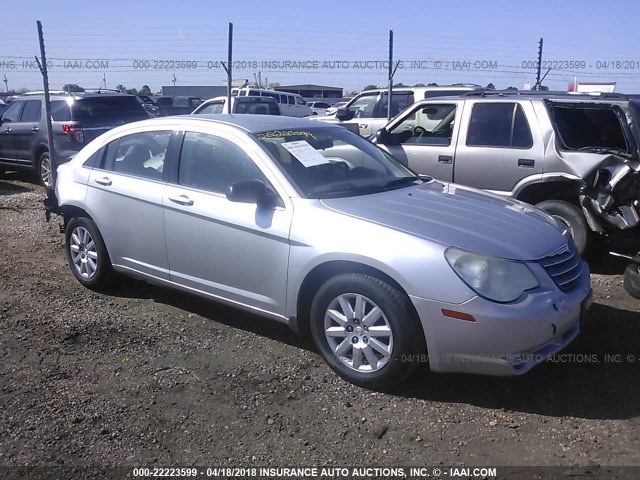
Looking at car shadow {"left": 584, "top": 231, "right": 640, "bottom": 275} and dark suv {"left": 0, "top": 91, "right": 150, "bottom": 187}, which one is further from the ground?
dark suv {"left": 0, "top": 91, "right": 150, "bottom": 187}

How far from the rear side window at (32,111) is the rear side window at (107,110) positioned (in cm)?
115

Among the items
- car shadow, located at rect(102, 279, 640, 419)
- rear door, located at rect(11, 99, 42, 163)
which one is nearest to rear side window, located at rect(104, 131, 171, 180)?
car shadow, located at rect(102, 279, 640, 419)

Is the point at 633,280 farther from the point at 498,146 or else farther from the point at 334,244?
the point at 334,244

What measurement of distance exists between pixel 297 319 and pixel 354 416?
80cm

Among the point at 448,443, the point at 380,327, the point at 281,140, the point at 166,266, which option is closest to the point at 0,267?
the point at 166,266

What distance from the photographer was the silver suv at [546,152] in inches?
231

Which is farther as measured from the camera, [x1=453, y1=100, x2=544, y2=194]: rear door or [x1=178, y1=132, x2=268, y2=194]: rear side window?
[x1=453, y1=100, x2=544, y2=194]: rear door

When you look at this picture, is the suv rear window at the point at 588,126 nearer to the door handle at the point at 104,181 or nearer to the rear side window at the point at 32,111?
the door handle at the point at 104,181

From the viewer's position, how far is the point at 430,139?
24.0 ft

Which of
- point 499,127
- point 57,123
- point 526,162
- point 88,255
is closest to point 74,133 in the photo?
point 57,123

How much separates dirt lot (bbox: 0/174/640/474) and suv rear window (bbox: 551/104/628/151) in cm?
193

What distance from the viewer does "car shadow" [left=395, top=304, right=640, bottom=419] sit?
11.8 ft

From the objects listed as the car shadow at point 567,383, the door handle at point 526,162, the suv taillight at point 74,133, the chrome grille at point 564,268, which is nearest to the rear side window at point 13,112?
the suv taillight at point 74,133

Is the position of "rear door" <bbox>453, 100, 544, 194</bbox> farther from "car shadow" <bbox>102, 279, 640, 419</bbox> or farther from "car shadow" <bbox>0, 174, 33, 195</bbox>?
"car shadow" <bbox>0, 174, 33, 195</bbox>
